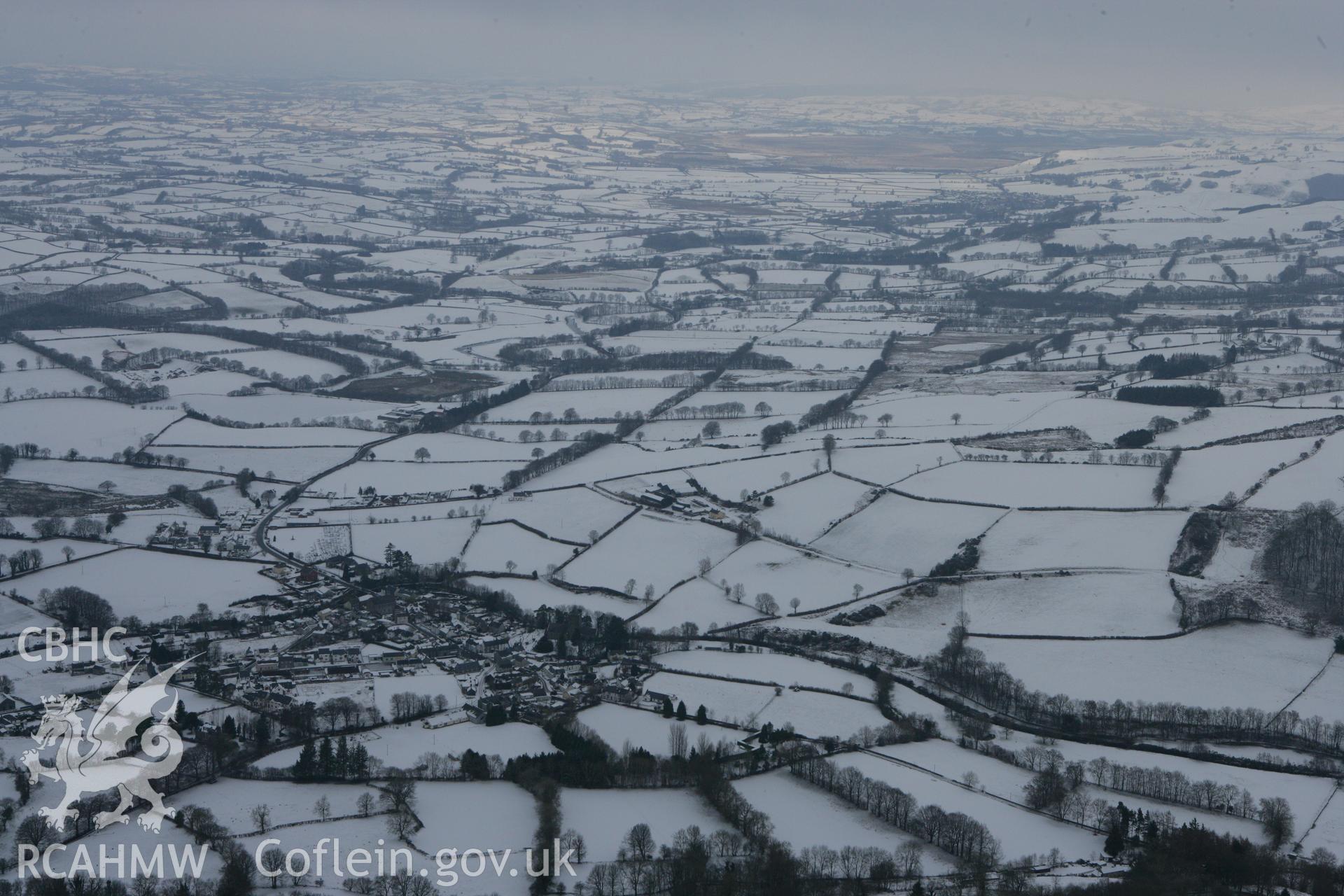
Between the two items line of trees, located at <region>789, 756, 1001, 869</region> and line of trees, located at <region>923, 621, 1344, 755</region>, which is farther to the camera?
line of trees, located at <region>923, 621, 1344, 755</region>

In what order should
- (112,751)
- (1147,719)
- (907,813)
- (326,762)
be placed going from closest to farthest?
1. (907,813)
2. (326,762)
3. (112,751)
4. (1147,719)

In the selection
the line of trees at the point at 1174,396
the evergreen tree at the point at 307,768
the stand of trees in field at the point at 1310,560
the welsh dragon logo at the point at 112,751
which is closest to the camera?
the welsh dragon logo at the point at 112,751

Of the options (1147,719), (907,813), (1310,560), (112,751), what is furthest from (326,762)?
(1310,560)

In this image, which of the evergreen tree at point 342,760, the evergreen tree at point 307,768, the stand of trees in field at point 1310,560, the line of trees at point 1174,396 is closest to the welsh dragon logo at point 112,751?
the evergreen tree at point 307,768

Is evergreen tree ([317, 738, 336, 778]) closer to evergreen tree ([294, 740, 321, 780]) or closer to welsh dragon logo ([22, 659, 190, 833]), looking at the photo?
evergreen tree ([294, 740, 321, 780])

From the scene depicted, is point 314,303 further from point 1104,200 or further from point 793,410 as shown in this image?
point 1104,200

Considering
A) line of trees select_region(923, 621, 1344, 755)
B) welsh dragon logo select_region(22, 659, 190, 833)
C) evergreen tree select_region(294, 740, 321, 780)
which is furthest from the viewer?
line of trees select_region(923, 621, 1344, 755)

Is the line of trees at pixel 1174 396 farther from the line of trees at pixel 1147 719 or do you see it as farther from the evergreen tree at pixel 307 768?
the evergreen tree at pixel 307 768

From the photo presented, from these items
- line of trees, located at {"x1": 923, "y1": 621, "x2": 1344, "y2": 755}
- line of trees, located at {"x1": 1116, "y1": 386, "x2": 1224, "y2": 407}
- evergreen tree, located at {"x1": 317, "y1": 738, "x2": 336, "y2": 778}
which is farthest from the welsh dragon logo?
line of trees, located at {"x1": 1116, "y1": 386, "x2": 1224, "y2": 407}

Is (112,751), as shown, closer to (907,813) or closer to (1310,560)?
(907,813)
